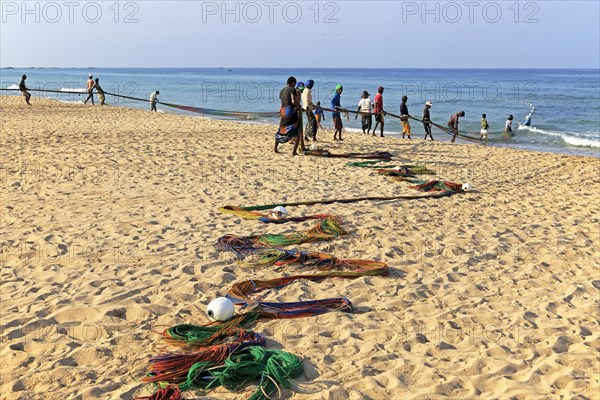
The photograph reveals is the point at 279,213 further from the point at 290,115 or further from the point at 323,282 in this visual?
the point at 290,115

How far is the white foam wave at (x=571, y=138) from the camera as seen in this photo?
1886 cm

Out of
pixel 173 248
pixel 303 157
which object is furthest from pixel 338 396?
pixel 303 157

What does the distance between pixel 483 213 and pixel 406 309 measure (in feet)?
10.9

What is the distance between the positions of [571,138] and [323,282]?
1792cm

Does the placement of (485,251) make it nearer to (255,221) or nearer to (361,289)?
(361,289)

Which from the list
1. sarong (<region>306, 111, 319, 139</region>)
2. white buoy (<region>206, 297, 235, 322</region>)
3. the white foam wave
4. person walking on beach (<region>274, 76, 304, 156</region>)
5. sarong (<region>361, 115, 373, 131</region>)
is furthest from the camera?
the white foam wave

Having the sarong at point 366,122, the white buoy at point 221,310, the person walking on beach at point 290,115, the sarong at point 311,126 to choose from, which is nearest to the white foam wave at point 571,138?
the sarong at point 366,122

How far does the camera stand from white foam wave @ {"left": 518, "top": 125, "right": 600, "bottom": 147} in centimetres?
1886

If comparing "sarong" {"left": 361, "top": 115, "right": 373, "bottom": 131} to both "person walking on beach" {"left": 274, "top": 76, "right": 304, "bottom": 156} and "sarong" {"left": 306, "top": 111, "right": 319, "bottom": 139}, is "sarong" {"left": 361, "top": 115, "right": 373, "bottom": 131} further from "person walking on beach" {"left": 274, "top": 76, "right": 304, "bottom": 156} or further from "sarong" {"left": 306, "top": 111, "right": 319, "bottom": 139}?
"person walking on beach" {"left": 274, "top": 76, "right": 304, "bottom": 156}

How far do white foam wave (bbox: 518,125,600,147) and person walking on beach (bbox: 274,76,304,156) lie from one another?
12.0 m

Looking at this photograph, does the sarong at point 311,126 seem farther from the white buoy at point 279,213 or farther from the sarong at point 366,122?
the white buoy at point 279,213

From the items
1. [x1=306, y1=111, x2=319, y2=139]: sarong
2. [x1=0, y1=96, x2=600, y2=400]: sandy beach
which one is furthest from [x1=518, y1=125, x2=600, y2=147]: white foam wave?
[x1=306, y1=111, x2=319, y2=139]: sarong

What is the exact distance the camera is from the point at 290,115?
10352 millimetres

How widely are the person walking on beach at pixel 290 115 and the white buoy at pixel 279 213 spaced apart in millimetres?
3854
